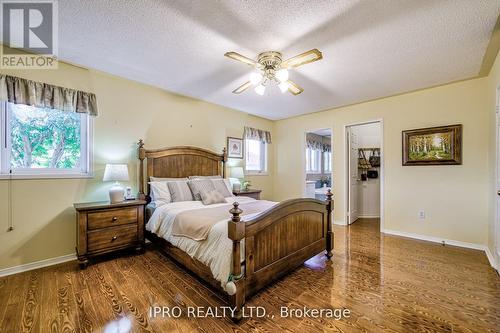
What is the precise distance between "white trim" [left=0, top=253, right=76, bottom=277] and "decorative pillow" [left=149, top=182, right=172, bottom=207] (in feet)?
4.02

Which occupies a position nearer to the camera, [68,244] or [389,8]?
[389,8]

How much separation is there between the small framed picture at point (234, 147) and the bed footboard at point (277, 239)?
2.45m

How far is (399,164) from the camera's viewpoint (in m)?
3.87

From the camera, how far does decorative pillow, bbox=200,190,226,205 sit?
3065 mm

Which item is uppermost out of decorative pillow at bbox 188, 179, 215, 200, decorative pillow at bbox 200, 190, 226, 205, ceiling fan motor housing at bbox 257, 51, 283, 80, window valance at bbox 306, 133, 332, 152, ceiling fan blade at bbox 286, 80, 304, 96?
ceiling fan motor housing at bbox 257, 51, 283, 80

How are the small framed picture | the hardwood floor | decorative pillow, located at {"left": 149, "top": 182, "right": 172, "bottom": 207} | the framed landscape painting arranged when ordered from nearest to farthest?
the hardwood floor → decorative pillow, located at {"left": 149, "top": 182, "right": 172, "bottom": 207} → the framed landscape painting → the small framed picture

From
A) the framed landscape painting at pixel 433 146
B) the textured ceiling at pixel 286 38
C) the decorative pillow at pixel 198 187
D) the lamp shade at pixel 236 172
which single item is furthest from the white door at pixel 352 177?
the decorative pillow at pixel 198 187

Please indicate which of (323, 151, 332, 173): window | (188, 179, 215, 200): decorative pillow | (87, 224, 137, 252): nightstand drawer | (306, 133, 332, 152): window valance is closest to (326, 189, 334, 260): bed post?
(188, 179, 215, 200): decorative pillow

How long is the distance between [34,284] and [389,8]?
4242 millimetres

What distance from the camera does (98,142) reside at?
3.04 meters

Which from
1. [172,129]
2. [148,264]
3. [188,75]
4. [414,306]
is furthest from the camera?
[172,129]

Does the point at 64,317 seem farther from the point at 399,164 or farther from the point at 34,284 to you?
the point at 399,164

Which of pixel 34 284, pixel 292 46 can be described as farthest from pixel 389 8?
pixel 34 284

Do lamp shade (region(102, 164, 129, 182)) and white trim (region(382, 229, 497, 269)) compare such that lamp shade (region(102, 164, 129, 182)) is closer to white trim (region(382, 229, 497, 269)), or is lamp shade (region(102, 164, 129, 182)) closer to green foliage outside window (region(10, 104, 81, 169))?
green foliage outside window (region(10, 104, 81, 169))
